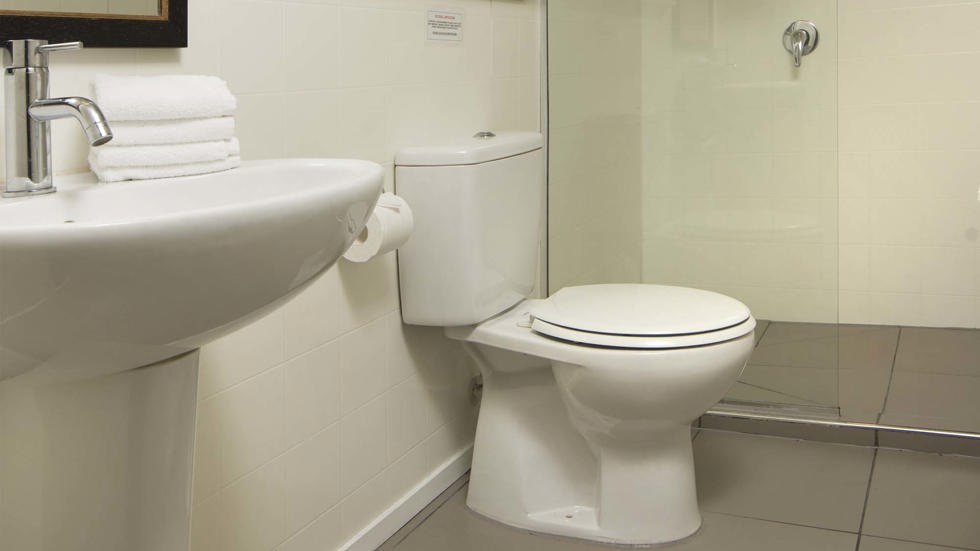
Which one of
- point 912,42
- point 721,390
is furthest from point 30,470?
point 912,42

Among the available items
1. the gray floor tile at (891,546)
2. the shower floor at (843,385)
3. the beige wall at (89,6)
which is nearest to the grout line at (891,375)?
the shower floor at (843,385)

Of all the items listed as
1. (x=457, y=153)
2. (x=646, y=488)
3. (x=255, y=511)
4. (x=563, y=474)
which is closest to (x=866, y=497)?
(x=646, y=488)

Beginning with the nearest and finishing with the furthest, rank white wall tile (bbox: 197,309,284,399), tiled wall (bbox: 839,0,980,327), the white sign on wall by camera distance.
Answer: white wall tile (bbox: 197,309,284,399) → the white sign on wall → tiled wall (bbox: 839,0,980,327)

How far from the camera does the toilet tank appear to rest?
2.02m

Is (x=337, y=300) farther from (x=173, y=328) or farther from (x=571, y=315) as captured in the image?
(x=173, y=328)

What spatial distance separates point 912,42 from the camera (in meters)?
3.31

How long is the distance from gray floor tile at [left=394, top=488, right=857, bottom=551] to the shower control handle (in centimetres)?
111

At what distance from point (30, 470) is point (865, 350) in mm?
2760

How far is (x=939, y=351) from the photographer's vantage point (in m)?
3.15

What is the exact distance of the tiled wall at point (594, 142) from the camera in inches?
103

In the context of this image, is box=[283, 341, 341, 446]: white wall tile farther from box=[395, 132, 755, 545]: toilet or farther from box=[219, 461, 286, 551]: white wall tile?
box=[395, 132, 755, 545]: toilet

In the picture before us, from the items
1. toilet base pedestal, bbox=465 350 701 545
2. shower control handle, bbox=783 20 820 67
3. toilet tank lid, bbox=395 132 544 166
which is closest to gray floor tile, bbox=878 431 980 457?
toilet base pedestal, bbox=465 350 701 545

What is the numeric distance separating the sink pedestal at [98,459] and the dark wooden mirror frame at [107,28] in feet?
1.45

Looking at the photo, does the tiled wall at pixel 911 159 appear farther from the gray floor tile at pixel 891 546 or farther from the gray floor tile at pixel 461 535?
the gray floor tile at pixel 461 535
